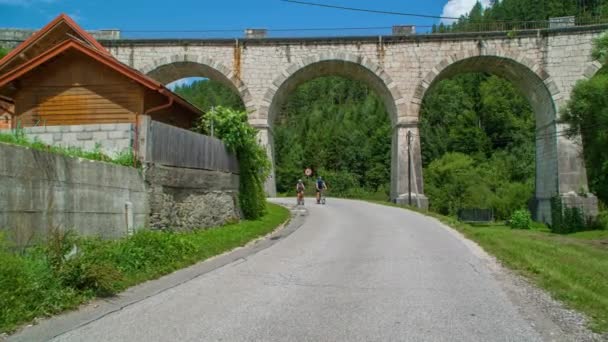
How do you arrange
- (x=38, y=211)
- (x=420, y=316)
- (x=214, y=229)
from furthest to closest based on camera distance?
(x=214, y=229), (x=38, y=211), (x=420, y=316)

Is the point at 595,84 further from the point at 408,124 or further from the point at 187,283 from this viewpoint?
the point at 187,283

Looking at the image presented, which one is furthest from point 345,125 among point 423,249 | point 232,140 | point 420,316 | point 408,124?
point 420,316

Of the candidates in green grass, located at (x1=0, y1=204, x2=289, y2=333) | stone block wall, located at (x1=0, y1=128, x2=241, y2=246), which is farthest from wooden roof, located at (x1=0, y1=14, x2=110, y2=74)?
green grass, located at (x1=0, y1=204, x2=289, y2=333)

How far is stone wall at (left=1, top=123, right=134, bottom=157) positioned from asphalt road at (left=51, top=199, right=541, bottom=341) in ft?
12.9

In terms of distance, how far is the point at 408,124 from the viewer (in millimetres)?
28906

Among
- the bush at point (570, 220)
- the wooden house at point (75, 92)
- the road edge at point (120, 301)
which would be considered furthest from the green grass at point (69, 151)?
the bush at point (570, 220)

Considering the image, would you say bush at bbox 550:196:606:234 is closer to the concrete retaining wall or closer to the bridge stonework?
the bridge stonework

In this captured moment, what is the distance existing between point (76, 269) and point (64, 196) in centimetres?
199

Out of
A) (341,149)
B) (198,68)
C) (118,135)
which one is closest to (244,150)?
(118,135)

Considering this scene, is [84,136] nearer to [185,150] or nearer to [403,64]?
[185,150]

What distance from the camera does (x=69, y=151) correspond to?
360 inches

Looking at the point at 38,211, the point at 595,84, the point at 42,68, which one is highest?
the point at 595,84

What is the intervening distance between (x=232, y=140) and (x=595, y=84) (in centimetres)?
1906

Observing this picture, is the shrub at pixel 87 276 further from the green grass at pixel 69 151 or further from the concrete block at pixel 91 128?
the concrete block at pixel 91 128
